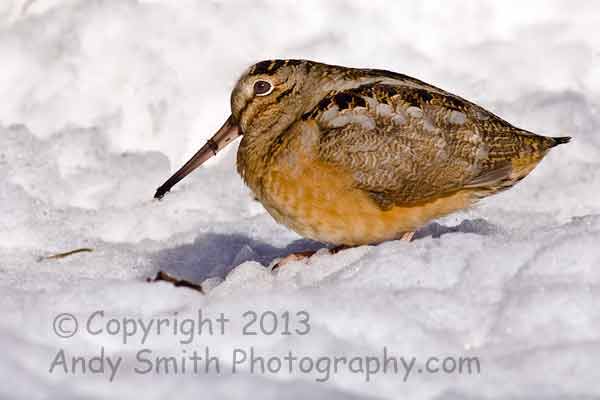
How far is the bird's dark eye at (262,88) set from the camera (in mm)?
5137

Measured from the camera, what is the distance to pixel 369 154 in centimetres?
481

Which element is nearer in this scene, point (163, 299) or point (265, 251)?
point (163, 299)

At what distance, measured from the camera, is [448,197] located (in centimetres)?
496

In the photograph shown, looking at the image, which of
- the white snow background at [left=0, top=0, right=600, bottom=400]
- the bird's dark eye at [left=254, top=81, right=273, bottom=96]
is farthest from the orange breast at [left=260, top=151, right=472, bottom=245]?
the bird's dark eye at [left=254, top=81, right=273, bottom=96]

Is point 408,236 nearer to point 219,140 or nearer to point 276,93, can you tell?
point 276,93

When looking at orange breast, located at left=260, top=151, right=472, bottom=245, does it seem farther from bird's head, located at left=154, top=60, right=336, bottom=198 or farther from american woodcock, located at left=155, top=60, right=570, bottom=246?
bird's head, located at left=154, top=60, right=336, bottom=198

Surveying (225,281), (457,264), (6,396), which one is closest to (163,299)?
(225,281)

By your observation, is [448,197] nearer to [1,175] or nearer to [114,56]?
[1,175]

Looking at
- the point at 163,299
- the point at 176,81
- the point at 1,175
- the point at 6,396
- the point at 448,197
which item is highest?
the point at 176,81

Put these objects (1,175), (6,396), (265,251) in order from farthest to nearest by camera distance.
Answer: (1,175)
(265,251)
(6,396)

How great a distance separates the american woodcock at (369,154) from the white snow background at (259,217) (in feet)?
0.58

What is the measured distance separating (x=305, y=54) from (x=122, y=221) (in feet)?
6.64

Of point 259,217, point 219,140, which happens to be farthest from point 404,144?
point 259,217

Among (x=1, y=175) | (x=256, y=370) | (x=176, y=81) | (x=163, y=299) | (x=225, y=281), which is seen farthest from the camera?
(x=176, y=81)
